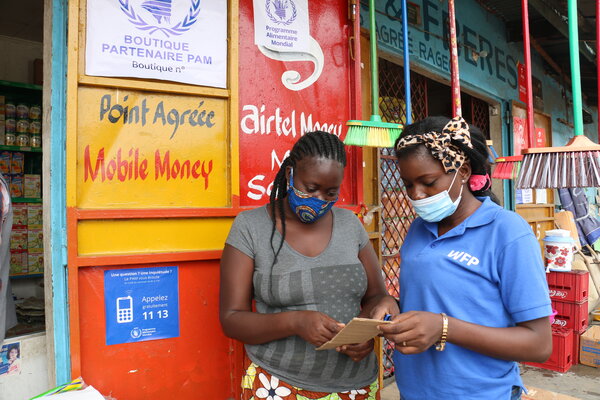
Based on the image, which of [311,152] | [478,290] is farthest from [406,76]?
[478,290]

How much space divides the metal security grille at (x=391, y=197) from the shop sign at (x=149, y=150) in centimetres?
208

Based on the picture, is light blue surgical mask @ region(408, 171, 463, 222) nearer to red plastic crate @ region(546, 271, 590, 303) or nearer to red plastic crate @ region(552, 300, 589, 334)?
red plastic crate @ region(546, 271, 590, 303)

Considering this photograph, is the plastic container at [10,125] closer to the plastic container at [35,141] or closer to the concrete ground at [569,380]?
the plastic container at [35,141]

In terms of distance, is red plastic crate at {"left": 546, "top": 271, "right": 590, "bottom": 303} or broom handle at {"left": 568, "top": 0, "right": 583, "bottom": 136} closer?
broom handle at {"left": 568, "top": 0, "right": 583, "bottom": 136}

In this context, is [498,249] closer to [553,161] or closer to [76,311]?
[553,161]

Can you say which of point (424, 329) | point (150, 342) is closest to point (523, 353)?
point (424, 329)

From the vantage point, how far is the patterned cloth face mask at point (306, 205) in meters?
1.63

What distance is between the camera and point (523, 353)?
1152mm

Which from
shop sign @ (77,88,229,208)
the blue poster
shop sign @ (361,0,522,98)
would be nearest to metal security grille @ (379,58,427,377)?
shop sign @ (361,0,522,98)

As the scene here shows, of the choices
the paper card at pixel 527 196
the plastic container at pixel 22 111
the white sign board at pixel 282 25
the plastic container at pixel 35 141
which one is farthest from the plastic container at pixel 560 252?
the plastic container at pixel 22 111

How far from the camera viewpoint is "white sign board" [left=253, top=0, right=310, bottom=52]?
2.53m

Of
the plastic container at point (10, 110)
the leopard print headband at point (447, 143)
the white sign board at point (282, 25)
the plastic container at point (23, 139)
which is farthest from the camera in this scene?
the plastic container at point (23, 139)

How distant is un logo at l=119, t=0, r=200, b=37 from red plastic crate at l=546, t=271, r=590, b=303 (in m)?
4.39

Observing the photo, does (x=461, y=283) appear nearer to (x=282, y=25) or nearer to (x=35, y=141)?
(x=282, y=25)
